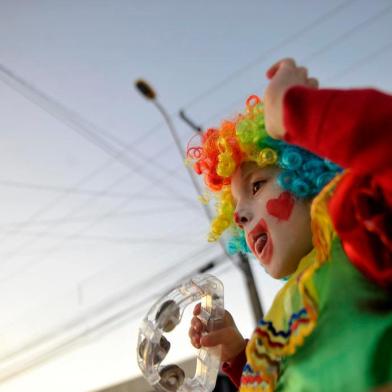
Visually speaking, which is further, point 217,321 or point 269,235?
point 217,321

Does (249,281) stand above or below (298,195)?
above

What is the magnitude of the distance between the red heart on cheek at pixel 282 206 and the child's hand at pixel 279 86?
35cm

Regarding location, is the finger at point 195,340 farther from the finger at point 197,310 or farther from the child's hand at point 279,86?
the child's hand at point 279,86

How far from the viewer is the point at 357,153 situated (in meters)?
0.89

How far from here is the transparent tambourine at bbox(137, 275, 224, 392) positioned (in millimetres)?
1563

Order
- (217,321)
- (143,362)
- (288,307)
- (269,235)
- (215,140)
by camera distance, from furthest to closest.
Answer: (215,140), (217,321), (143,362), (269,235), (288,307)

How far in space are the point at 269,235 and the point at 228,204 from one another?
1.28 ft

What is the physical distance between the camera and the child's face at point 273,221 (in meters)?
1.35

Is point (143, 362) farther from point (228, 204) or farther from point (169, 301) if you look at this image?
point (228, 204)

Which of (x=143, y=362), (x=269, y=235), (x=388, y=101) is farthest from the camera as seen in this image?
(x=143, y=362)

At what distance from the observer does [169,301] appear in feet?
5.55

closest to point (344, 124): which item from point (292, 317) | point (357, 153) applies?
point (357, 153)

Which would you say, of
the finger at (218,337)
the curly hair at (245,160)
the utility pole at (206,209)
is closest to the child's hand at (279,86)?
the curly hair at (245,160)

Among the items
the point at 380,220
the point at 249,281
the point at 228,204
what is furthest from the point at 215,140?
the point at 249,281
